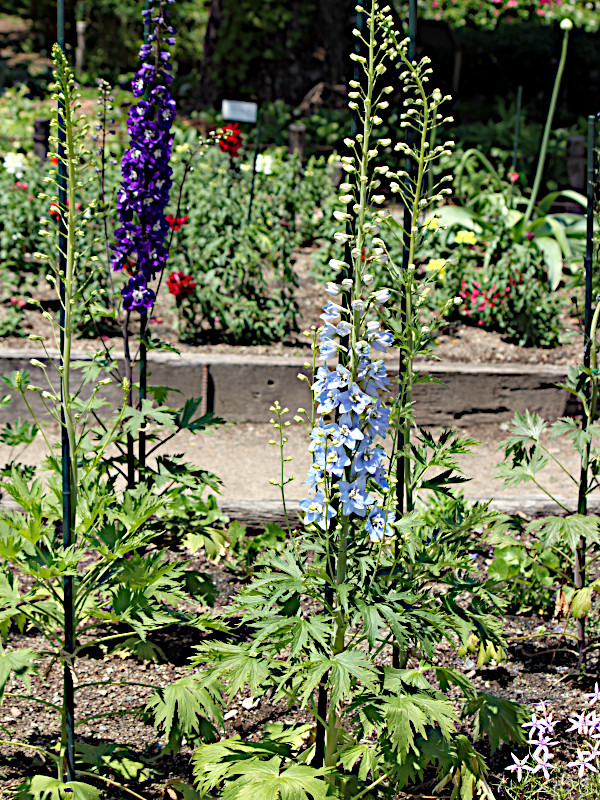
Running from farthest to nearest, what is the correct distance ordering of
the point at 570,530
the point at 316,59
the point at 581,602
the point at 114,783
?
the point at 316,59 → the point at 581,602 → the point at 570,530 → the point at 114,783

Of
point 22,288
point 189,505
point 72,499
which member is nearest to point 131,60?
point 22,288

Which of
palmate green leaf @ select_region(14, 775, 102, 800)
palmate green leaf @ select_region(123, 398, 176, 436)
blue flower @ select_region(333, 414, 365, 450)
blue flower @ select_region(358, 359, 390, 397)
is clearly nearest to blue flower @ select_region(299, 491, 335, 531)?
blue flower @ select_region(333, 414, 365, 450)

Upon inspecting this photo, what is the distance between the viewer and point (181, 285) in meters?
6.05

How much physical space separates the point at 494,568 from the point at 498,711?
1.36m

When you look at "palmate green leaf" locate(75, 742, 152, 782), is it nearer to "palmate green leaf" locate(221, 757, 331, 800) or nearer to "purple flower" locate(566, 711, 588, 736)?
"palmate green leaf" locate(221, 757, 331, 800)

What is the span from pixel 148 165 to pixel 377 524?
5.55 feet

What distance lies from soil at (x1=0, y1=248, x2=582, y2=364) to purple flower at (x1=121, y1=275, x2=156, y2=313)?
2519mm

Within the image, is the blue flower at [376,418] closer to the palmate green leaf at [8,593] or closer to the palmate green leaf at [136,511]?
the palmate green leaf at [136,511]

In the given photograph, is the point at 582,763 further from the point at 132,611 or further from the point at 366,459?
the point at 132,611

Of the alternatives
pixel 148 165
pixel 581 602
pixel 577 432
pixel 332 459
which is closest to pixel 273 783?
pixel 332 459

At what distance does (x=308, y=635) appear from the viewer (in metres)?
2.20

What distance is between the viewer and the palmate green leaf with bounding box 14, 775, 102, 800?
2.25 metres

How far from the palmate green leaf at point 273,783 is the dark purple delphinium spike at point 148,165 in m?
1.86

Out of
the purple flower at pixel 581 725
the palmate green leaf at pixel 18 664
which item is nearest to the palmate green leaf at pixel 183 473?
the palmate green leaf at pixel 18 664
